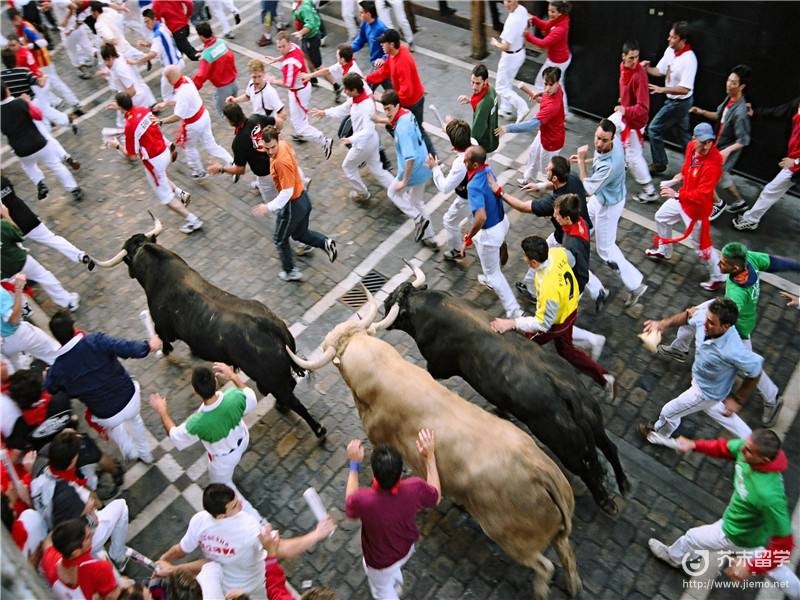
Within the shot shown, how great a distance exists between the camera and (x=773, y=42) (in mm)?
9367

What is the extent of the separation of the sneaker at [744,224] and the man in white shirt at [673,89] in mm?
1535

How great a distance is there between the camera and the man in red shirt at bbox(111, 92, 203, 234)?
9.95 meters

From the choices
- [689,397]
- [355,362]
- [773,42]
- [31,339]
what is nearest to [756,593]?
[689,397]

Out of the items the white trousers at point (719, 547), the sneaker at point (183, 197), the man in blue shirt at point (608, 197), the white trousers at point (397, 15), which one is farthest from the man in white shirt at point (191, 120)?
the white trousers at point (719, 547)

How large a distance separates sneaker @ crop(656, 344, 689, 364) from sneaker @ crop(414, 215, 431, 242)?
3689mm

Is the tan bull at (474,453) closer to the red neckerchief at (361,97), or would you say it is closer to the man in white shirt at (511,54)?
the red neckerchief at (361,97)

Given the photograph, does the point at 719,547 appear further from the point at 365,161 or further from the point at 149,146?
the point at 149,146

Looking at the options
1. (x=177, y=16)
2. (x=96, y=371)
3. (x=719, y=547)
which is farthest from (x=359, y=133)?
(x=719, y=547)

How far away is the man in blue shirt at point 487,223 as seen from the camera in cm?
817

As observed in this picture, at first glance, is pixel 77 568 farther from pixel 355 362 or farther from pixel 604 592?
pixel 604 592

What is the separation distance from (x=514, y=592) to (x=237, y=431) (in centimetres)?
308

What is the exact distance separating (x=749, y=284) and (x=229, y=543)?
5576 mm

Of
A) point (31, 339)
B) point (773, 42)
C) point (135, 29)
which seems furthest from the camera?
point (135, 29)

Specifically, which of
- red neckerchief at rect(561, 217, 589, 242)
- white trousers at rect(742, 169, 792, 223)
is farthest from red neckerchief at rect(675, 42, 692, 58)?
red neckerchief at rect(561, 217, 589, 242)
